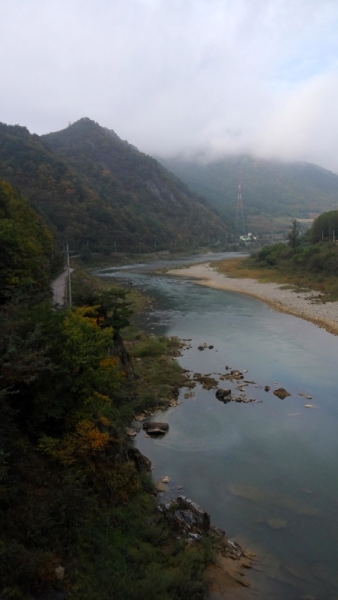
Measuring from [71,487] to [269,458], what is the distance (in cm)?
579

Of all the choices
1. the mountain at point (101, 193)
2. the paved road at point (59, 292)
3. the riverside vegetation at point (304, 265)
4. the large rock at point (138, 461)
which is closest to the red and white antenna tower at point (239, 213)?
the mountain at point (101, 193)

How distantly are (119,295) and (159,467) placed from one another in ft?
23.3

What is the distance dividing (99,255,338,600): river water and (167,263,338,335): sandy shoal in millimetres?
6293

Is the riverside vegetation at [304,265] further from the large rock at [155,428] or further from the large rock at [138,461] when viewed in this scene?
the large rock at [138,461]

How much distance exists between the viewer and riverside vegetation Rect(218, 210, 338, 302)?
4028cm

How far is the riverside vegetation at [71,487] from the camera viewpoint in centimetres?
604

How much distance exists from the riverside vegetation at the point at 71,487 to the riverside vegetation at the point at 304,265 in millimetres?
28129

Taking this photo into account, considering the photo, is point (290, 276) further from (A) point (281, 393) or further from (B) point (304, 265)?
(A) point (281, 393)

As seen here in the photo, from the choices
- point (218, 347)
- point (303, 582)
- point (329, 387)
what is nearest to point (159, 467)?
point (303, 582)

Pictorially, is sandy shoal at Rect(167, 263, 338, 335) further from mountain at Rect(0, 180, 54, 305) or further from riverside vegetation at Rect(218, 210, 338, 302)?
mountain at Rect(0, 180, 54, 305)

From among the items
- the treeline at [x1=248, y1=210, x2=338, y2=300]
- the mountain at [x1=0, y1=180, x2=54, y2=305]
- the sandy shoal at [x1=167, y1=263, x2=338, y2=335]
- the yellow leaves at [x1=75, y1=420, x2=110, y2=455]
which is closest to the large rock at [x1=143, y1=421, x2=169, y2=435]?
the yellow leaves at [x1=75, y1=420, x2=110, y2=455]

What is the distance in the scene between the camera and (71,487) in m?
7.24

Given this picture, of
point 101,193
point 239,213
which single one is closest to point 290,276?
point 101,193

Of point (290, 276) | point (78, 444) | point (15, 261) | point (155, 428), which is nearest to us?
point (78, 444)
